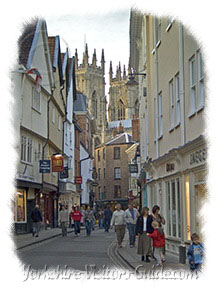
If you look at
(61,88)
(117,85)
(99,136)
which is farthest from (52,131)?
(117,85)

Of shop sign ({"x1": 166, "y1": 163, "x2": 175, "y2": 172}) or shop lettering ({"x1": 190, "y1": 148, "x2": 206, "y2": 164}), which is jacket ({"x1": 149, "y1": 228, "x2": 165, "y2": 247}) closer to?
shop lettering ({"x1": 190, "y1": 148, "x2": 206, "y2": 164})

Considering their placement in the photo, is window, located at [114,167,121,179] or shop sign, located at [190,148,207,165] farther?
window, located at [114,167,121,179]

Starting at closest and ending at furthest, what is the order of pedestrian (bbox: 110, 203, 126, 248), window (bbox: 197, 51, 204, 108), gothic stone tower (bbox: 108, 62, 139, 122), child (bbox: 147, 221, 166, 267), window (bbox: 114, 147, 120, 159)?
window (bbox: 197, 51, 204, 108), child (bbox: 147, 221, 166, 267), pedestrian (bbox: 110, 203, 126, 248), window (bbox: 114, 147, 120, 159), gothic stone tower (bbox: 108, 62, 139, 122)

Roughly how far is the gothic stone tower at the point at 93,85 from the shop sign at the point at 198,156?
5133 inches

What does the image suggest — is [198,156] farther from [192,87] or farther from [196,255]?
[196,255]

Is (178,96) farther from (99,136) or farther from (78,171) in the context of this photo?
(99,136)

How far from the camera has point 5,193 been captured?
1324 centimetres

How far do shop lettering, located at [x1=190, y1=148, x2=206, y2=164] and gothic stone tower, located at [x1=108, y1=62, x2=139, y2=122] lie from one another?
13344 cm

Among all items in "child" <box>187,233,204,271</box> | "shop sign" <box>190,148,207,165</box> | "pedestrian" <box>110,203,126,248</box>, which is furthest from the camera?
"pedestrian" <box>110,203,126,248</box>

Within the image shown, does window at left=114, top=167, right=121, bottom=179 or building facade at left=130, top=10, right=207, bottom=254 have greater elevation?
window at left=114, top=167, right=121, bottom=179

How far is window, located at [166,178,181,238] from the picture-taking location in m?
17.3

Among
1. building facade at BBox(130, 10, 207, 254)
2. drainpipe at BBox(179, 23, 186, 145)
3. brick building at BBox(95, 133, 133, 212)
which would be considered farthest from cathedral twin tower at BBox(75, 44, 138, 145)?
drainpipe at BBox(179, 23, 186, 145)

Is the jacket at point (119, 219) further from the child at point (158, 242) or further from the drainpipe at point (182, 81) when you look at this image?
the child at point (158, 242)

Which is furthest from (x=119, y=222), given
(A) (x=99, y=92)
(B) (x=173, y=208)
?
(A) (x=99, y=92)
